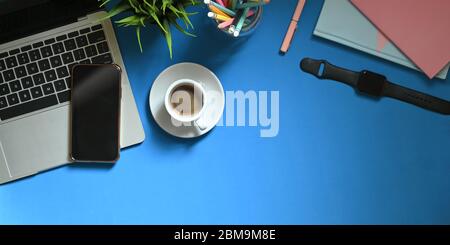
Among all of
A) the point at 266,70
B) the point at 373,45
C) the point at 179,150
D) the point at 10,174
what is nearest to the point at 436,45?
the point at 373,45

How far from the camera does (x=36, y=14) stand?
76 centimetres

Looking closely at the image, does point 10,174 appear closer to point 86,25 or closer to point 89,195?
point 89,195

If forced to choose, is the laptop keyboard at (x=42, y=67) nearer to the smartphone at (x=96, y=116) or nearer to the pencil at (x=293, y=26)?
the smartphone at (x=96, y=116)

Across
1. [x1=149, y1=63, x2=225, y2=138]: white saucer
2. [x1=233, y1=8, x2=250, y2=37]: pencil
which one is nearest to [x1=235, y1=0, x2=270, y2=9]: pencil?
[x1=233, y1=8, x2=250, y2=37]: pencil

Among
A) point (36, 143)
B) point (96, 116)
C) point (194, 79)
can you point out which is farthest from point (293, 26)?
point (36, 143)

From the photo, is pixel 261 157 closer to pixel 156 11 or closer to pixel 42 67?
pixel 156 11

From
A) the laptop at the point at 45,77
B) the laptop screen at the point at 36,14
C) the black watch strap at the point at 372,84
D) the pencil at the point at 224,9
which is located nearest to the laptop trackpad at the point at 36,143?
the laptop at the point at 45,77

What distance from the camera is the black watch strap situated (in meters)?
0.79

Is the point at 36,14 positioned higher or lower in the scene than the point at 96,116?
higher

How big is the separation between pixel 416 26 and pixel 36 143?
69 centimetres

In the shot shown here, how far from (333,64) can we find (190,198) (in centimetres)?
35

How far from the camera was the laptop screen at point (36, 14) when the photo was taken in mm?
758

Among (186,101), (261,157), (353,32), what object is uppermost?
(353,32)

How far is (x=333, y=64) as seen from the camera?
0.80 metres
